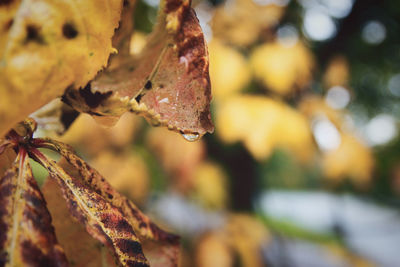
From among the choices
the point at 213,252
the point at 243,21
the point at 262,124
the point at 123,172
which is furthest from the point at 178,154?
the point at 243,21

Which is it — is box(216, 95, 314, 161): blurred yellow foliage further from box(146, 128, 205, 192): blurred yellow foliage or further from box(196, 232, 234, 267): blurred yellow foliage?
box(196, 232, 234, 267): blurred yellow foliage

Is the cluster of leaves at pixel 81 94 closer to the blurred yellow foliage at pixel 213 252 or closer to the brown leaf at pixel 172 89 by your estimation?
the brown leaf at pixel 172 89

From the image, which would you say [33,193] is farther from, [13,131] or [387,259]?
[387,259]

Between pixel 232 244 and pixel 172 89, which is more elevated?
pixel 232 244

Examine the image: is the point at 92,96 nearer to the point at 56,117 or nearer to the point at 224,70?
the point at 56,117

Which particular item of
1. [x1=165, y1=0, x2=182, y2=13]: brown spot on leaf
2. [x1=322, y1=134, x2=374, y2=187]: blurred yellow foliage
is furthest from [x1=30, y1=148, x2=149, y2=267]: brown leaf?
[x1=322, y1=134, x2=374, y2=187]: blurred yellow foliage

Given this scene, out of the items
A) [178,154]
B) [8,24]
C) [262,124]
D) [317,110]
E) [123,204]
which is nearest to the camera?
[8,24]

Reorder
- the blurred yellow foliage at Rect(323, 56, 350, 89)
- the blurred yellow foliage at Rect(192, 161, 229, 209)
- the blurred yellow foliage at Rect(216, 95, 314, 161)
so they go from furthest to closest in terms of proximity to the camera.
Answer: the blurred yellow foliage at Rect(192, 161, 229, 209) → the blurred yellow foliage at Rect(323, 56, 350, 89) → the blurred yellow foliage at Rect(216, 95, 314, 161)
